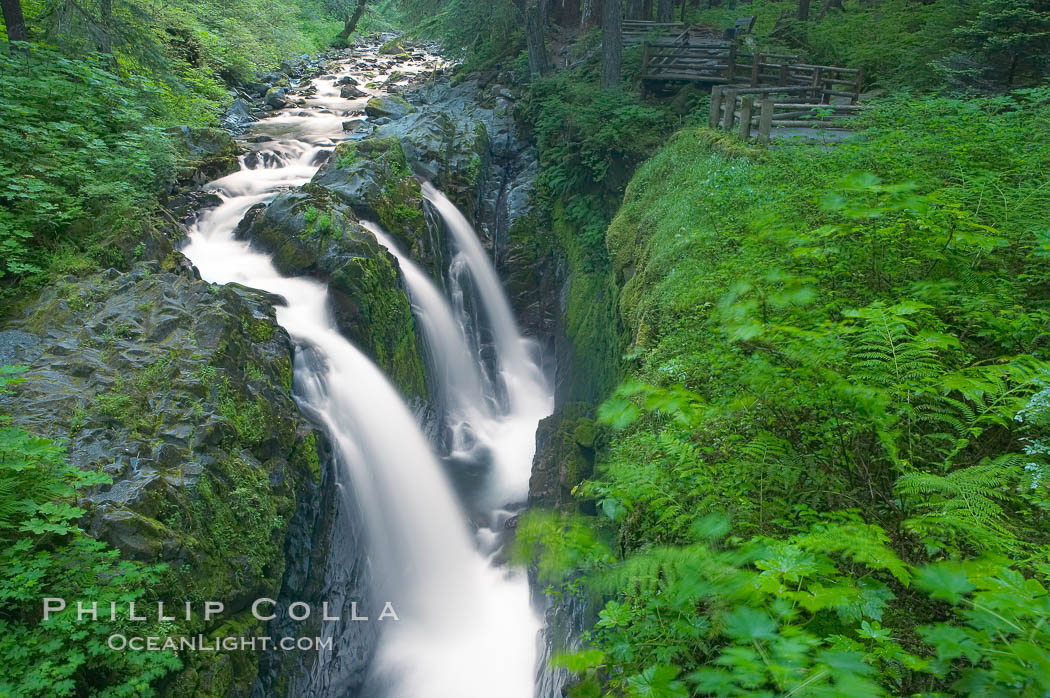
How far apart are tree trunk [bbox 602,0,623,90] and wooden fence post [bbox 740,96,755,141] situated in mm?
6079

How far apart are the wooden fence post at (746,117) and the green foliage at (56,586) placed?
9892 millimetres

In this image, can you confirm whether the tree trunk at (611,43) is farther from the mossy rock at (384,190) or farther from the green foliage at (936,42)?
the mossy rock at (384,190)

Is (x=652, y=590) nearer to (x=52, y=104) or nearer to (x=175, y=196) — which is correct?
(x=52, y=104)

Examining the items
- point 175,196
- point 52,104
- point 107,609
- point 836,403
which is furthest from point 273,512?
point 175,196

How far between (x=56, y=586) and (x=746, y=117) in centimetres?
1051

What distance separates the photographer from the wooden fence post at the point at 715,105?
11.2 metres

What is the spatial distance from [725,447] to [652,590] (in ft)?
3.58

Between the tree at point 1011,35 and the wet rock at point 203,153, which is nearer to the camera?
the tree at point 1011,35

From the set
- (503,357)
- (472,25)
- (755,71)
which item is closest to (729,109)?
(755,71)

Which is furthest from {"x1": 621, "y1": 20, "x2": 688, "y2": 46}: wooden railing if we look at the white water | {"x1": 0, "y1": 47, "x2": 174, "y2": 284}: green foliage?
{"x1": 0, "y1": 47, "x2": 174, "y2": 284}: green foliage

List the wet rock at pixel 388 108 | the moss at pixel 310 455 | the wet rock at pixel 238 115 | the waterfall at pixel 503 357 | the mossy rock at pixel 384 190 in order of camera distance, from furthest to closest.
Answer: the wet rock at pixel 388 108 < the wet rock at pixel 238 115 < the waterfall at pixel 503 357 < the mossy rock at pixel 384 190 < the moss at pixel 310 455

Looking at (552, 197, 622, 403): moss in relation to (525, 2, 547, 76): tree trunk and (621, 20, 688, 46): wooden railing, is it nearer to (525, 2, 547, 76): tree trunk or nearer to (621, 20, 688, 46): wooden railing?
(525, 2, 547, 76): tree trunk

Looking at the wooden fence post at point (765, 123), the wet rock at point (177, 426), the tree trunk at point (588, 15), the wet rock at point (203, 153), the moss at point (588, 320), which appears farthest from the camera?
the tree trunk at point (588, 15)

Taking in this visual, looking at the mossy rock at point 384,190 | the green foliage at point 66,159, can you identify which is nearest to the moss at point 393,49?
the mossy rock at point 384,190
